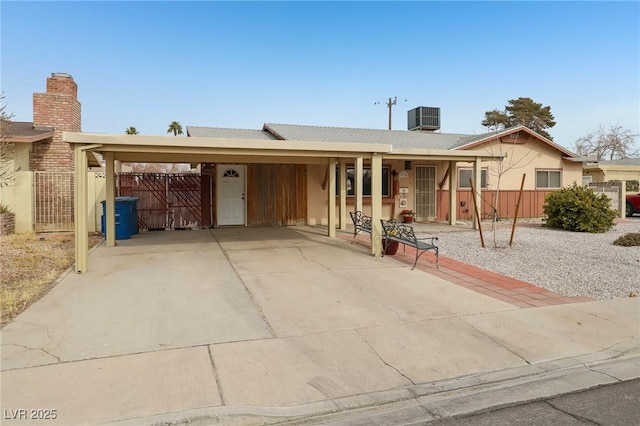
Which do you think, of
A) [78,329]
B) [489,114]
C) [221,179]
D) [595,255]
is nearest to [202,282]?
[78,329]

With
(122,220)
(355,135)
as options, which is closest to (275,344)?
(122,220)

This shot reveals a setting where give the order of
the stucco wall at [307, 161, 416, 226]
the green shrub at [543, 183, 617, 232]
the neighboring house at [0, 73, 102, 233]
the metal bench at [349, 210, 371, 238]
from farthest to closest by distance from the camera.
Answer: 1. the stucco wall at [307, 161, 416, 226]
2. the green shrub at [543, 183, 617, 232]
3. the neighboring house at [0, 73, 102, 233]
4. the metal bench at [349, 210, 371, 238]

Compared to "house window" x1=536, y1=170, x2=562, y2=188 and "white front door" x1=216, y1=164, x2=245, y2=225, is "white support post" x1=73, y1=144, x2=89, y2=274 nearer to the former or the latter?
"white front door" x1=216, y1=164, x2=245, y2=225

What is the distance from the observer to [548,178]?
19.6 m

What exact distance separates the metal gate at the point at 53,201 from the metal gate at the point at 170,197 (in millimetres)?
1652

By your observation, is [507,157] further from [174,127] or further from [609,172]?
[174,127]

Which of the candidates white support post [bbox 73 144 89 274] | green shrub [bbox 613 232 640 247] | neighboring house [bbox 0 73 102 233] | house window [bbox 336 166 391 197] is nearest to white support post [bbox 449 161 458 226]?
house window [bbox 336 166 391 197]

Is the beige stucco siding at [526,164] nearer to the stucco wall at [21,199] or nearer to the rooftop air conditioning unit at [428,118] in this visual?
the rooftop air conditioning unit at [428,118]

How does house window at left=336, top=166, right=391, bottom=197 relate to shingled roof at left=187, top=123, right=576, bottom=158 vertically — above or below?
below

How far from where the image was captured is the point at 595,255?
32.5 feet

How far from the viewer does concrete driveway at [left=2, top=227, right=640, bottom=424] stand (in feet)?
11.2

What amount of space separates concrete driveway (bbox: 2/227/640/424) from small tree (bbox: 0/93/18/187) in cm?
572

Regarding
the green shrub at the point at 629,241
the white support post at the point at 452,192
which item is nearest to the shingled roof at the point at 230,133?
the white support post at the point at 452,192

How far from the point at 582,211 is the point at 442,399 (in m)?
13.1
